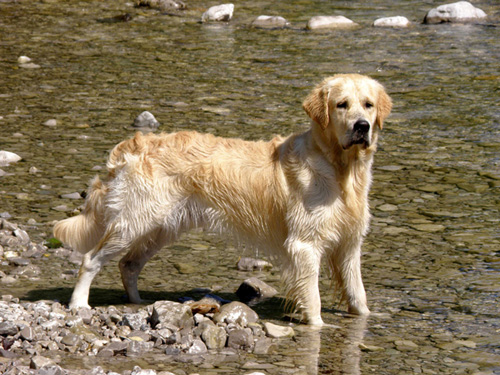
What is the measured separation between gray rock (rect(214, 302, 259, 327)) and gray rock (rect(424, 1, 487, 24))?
38.2ft

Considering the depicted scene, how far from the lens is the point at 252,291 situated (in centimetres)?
637

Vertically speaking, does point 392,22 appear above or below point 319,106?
below

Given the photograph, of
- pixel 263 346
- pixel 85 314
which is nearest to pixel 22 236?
pixel 85 314

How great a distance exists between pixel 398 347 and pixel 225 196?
58.9 inches

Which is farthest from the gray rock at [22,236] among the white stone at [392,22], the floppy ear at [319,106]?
the white stone at [392,22]

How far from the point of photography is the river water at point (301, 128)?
5.78 m

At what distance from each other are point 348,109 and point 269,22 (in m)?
11.1

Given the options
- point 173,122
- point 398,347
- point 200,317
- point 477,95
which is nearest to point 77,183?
point 173,122

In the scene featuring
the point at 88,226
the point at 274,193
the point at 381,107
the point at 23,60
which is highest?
the point at 381,107

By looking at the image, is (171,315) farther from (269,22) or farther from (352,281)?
(269,22)

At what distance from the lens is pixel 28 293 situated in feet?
20.5

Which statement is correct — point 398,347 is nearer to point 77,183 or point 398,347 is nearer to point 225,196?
point 225,196

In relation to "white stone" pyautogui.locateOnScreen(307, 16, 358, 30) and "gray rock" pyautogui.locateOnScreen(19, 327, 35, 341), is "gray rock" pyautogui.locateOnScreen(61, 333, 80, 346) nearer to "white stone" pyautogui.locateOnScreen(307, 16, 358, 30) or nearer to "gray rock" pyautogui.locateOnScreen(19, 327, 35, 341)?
"gray rock" pyautogui.locateOnScreen(19, 327, 35, 341)

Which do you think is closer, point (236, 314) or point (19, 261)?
point (236, 314)
